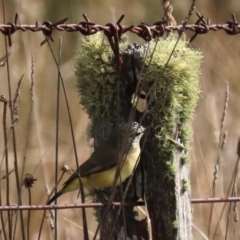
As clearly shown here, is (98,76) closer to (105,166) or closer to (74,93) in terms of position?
(105,166)

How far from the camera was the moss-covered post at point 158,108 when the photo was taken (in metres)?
2.64

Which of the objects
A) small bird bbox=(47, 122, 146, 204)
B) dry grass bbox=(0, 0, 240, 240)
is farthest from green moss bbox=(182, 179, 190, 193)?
dry grass bbox=(0, 0, 240, 240)

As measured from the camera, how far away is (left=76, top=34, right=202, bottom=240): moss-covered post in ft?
8.66

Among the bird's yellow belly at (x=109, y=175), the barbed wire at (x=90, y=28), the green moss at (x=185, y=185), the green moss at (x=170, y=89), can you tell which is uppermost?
the barbed wire at (x=90, y=28)

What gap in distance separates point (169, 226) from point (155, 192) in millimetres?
129

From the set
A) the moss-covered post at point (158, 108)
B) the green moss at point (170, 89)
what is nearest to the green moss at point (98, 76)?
the moss-covered post at point (158, 108)

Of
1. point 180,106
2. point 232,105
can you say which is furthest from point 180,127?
point 232,105

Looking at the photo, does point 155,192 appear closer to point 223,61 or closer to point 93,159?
point 93,159

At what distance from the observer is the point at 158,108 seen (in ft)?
8.58

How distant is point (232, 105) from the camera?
5781 mm

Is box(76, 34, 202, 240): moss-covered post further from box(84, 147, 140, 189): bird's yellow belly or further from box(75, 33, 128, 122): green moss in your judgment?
box(84, 147, 140, 189): bird's yellow belly

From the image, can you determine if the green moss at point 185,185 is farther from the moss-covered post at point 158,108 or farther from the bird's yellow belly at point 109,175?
the bird's yellow belly at point 109,175

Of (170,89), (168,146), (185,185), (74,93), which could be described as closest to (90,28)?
(170,89)

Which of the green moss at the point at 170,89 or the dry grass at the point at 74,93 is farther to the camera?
the dry grass at the point at 74,93
